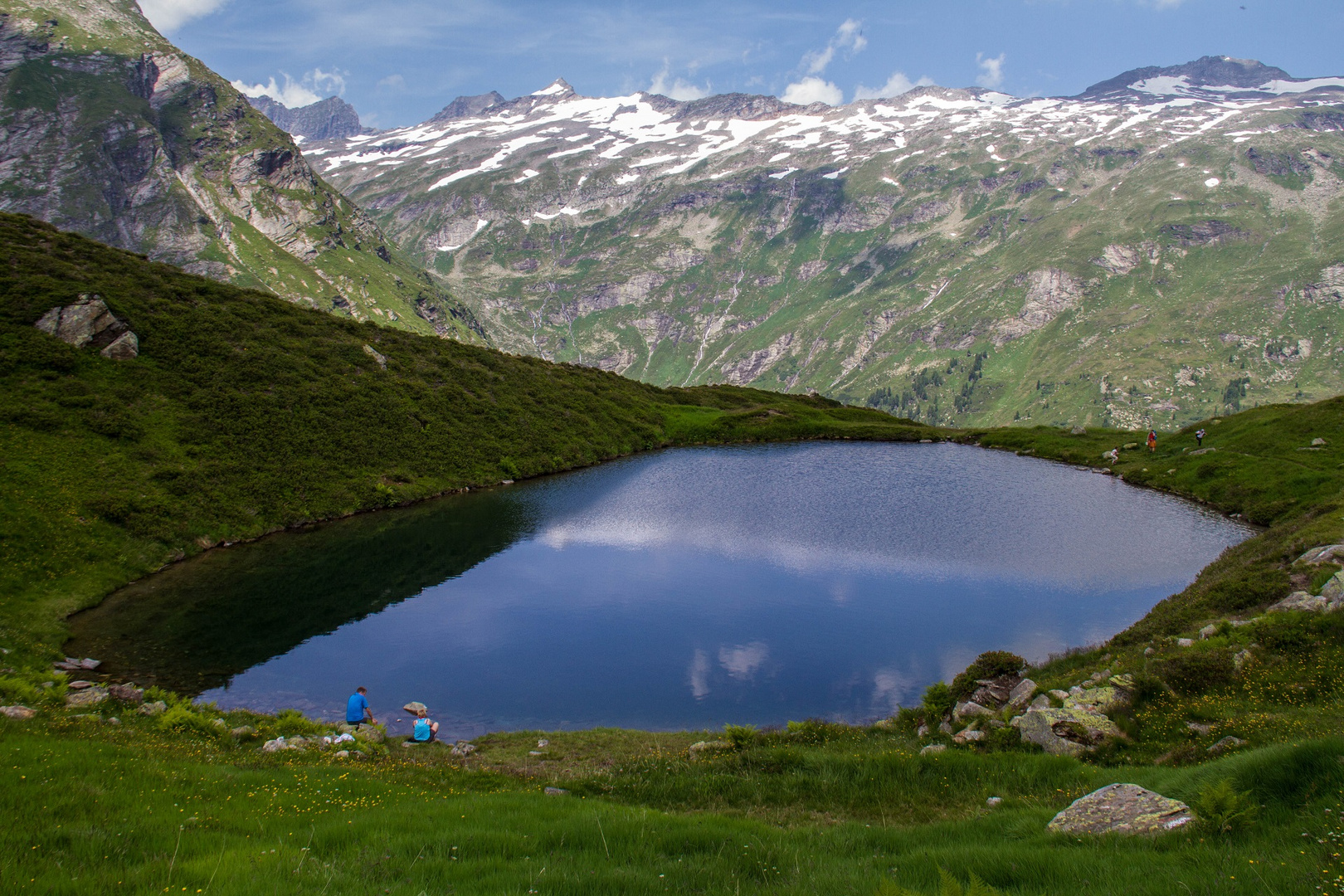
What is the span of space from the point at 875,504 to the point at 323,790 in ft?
196

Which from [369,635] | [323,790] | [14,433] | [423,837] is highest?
[14,433]

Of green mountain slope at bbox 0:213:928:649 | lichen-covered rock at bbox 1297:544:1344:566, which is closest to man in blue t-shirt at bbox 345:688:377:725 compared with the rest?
green mountain slope at bbox 0:213:928:649

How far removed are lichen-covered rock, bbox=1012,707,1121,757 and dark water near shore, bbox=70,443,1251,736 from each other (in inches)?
422

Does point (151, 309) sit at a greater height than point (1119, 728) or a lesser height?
greater

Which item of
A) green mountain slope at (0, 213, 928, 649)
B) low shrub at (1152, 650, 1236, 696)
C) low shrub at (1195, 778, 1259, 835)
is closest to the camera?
low shrub at (1195, 778, 1259, 835)

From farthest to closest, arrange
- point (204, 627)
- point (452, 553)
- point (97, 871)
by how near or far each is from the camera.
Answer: point (452, 553)
point (204, 627)
point (97, 871)

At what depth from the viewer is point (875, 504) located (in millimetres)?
67188

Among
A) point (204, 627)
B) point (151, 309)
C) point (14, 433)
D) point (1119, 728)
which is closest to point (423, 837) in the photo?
point (1119, 728)

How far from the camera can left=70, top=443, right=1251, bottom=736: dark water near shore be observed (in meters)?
31.7

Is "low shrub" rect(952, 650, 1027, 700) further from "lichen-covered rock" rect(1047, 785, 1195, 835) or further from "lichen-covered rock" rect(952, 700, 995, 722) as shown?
"lichen-covered rock" rect(1047, 785, 1195, 835)

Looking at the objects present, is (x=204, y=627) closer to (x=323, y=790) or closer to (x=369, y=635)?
(x=369, y=635)

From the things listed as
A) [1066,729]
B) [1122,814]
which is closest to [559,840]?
[1122,814]

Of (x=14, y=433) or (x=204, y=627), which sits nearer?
(x=204, y=627)

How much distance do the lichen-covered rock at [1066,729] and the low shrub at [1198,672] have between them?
2426 mm
